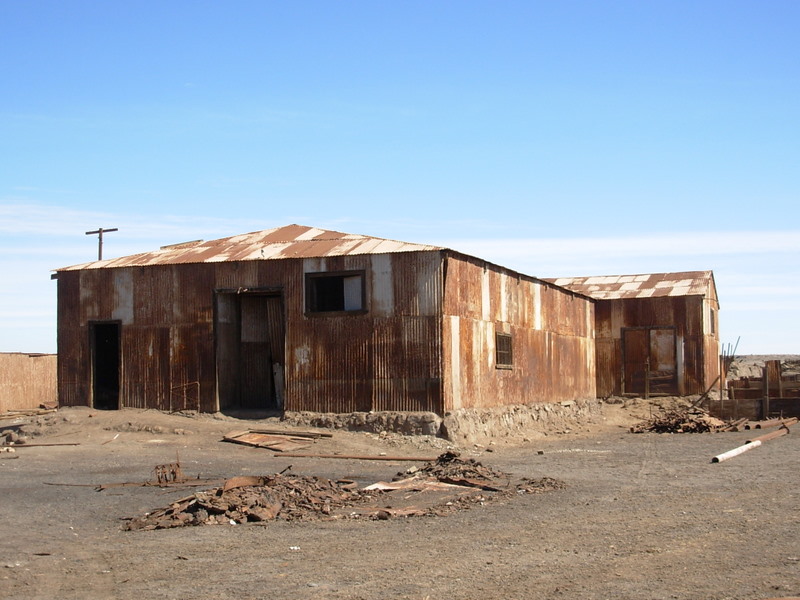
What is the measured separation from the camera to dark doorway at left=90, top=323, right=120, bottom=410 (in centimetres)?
2439

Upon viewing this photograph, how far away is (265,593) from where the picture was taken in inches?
299

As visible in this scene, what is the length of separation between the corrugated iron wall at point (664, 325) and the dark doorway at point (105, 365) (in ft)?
62.4

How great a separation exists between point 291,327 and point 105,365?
6.29m

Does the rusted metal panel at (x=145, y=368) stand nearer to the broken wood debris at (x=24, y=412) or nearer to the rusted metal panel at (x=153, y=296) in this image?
the rusted metal panel at (x=153, y=296)

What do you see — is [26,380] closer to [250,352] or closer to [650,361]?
[250,352]

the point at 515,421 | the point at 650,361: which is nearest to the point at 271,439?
the point at 515,421

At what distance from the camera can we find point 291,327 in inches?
882

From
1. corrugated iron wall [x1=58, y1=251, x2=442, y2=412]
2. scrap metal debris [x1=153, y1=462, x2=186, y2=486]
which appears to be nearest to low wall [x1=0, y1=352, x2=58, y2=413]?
corrugated iron wall [x1=58, y1=251, x2=442, y2=412]

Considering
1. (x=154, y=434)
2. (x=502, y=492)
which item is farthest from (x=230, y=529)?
(x=154, y=434)

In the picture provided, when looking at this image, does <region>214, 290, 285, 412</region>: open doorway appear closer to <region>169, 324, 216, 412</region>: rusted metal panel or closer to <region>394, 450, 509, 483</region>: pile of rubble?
<region>169, 324, 216, 412</region>: rusted metal panel

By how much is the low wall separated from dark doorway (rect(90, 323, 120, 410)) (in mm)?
12087

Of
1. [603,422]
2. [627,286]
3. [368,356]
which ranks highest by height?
[627,286]

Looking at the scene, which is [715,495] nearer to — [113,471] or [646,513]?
[646,513]

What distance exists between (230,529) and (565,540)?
3.77m
